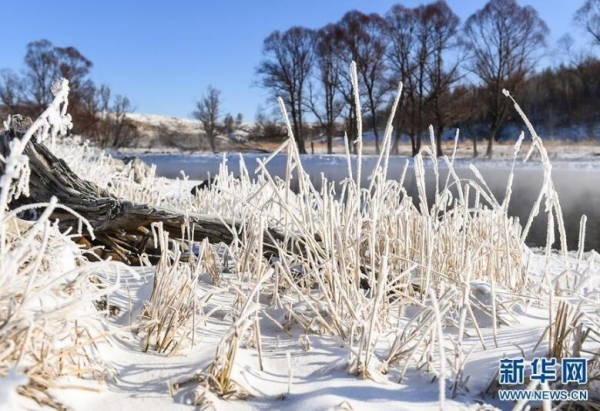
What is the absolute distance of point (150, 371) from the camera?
1.04 m

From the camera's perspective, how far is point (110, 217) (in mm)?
2100

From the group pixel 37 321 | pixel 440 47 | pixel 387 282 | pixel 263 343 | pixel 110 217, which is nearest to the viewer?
pixel 37 321

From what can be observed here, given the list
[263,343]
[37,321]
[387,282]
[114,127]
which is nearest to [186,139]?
[114,127]

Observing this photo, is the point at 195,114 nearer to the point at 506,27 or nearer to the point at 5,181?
the point at 506,27

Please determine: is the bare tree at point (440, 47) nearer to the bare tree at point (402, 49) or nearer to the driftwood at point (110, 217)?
the bare tree at point (402, 49)

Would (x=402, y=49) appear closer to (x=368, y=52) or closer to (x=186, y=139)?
(x=368, y=52)

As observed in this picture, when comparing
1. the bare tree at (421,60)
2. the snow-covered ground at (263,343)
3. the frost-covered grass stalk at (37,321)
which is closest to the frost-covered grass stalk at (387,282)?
the snow-covered ground at (263,343)

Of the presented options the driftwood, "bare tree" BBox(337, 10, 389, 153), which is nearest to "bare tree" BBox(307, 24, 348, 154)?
"bare tree" BBox(337, 10, 389, 153)

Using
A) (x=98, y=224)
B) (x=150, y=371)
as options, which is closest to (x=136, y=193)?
(x=98, y=224)

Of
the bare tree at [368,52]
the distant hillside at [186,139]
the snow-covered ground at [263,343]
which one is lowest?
the snow-covered ground at [263,343]

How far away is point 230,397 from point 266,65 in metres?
29.7

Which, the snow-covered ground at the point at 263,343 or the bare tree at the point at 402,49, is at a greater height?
the bare tree at the point at 402,49

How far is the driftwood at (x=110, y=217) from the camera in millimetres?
2095

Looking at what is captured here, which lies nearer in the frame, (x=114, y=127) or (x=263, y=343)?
(x=263, y=343)
